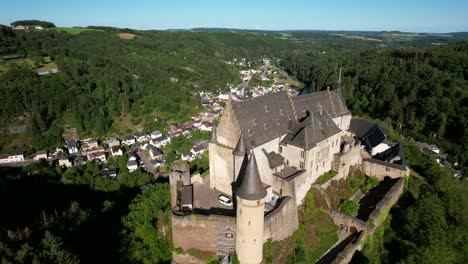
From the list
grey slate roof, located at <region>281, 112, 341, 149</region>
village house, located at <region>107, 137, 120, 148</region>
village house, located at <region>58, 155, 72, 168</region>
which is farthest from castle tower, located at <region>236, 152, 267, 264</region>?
village house, located at <region>107, 137, 120, 148</region>

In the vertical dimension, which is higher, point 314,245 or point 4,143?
point 314,245

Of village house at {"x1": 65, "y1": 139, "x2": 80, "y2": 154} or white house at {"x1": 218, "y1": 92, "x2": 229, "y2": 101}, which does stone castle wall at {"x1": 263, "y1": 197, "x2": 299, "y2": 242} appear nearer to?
village house at {"x1": 65, "y1": 139, "x2": 80, "y2": 154}

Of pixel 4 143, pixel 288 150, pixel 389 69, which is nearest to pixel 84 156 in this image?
pixel 4 143

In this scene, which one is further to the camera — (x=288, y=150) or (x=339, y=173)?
(x=339, y=173)

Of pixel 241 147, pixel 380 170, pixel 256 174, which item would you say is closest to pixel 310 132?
pixel 241 147

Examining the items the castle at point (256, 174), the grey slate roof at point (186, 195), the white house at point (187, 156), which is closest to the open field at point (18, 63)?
the white house at point (187, 156)

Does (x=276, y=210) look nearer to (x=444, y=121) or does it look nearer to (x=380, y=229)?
(x=380, y=229)

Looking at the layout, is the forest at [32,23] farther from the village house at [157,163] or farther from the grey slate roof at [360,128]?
the grey slate roof at [360,128]
